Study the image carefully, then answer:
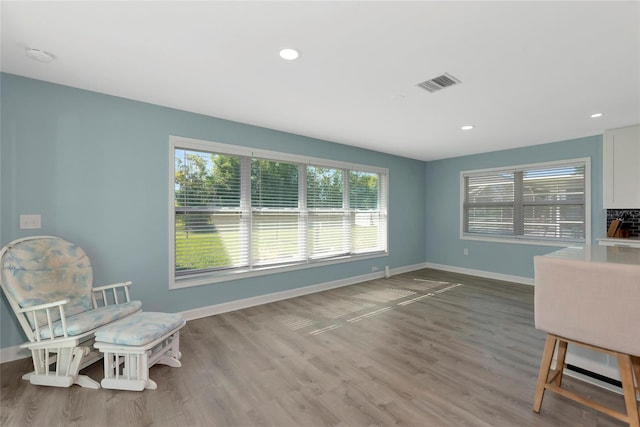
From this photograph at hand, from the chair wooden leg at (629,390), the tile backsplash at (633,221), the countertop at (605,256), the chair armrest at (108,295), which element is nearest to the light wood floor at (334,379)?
the chair wooden leg at (629,390)

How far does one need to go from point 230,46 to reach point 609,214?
563 cm

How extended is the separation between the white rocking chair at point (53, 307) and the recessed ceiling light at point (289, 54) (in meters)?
2.37

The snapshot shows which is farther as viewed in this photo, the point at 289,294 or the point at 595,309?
the point at 289,294

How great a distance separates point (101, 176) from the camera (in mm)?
2814

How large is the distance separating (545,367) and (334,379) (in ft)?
4.64

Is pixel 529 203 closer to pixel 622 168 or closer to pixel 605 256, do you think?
pixel 622 168

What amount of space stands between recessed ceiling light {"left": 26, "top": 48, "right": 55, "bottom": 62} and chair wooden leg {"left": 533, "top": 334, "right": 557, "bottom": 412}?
13.3 feet

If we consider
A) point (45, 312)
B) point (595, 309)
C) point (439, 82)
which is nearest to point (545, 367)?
point (595, 309)

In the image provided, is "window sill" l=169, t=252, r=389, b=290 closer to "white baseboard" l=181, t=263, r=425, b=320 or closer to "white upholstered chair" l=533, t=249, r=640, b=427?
"white baseboard" l=181, t=263, r=425, b=320

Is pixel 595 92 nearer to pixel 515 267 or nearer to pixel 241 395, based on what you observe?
pixel 515 267

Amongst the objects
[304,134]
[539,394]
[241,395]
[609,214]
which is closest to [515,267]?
[609,214]

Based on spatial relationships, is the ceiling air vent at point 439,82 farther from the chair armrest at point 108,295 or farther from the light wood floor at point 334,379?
the chair armrest at point 108,295

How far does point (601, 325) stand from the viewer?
1.48 m

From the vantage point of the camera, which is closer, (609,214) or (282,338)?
(282,338)
